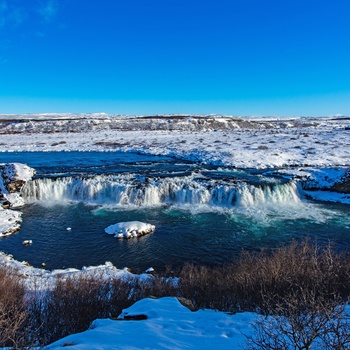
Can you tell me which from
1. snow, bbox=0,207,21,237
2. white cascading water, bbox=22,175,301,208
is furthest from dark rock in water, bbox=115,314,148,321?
white cascading water, bbox=22,175,301,208

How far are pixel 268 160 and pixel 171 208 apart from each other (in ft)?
47.9

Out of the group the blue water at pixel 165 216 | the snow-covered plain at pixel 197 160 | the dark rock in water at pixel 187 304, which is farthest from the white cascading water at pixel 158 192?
the dark rock in water at pixel 187 304

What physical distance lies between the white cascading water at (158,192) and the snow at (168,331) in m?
14.1

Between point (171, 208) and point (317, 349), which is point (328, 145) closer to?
point (171, 208)

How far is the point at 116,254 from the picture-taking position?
533 inches

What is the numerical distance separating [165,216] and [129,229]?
3.38 meters

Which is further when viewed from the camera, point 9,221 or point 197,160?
point 197,160

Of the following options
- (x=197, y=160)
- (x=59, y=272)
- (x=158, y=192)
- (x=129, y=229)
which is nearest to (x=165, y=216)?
(x=158, y=192)

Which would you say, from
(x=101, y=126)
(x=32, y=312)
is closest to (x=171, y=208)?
(x=32, y=312)

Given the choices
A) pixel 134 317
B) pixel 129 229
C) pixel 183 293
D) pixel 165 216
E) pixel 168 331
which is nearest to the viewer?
pixel 168 331

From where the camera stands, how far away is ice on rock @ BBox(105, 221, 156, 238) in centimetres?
1511

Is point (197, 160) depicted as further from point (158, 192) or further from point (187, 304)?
point (187, 304)

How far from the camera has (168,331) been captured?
5320 millimetres

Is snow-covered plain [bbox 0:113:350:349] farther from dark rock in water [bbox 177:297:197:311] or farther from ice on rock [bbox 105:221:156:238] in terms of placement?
ice on rock [bbox 105:221:156:238]
